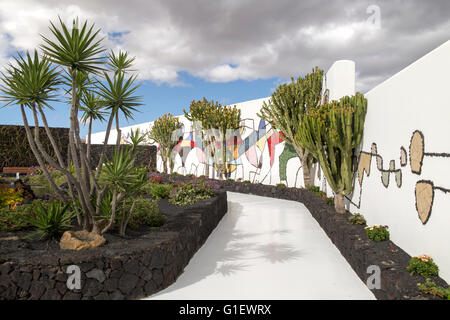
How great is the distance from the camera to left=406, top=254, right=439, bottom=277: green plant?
417 cm

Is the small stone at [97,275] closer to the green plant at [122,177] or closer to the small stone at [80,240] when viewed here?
the small stone at [80,240]

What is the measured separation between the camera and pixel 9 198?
748 cm

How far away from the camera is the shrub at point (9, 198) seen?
288 inches

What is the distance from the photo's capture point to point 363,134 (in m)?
7.68

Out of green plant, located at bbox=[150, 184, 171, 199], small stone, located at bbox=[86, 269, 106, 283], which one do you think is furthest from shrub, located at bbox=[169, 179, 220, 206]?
small stone, located at bbox=[86, 269, 106, 283]

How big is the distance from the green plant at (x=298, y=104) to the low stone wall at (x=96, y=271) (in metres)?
8.94

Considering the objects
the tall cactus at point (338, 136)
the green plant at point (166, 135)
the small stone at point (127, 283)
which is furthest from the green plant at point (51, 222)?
the green plant at point (166, 135)

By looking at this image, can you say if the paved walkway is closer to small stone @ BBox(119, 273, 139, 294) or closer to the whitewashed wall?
small stone @ BBox(119, 273, 139, 294)

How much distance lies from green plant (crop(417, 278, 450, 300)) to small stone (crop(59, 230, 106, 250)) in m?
4.42

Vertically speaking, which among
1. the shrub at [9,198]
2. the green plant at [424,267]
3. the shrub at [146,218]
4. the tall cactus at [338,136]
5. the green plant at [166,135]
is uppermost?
the green plant at [166,135]
